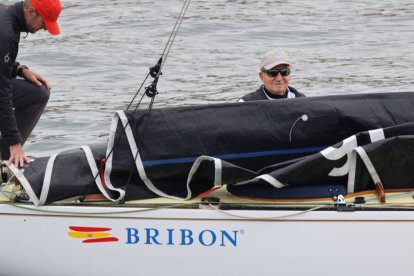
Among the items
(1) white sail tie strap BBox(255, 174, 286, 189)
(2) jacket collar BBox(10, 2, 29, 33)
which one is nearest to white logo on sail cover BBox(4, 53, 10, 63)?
(2) jacket collar BBox(10, 2, 29, 33)

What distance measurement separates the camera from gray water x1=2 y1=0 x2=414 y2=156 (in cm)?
1198

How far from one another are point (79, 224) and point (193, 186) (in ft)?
2.07

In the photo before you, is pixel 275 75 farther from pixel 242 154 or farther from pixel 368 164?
pixel 368 164

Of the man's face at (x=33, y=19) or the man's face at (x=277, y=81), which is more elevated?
the man's face at (x=33, y=19)

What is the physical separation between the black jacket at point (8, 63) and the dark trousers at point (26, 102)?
0.56 meters

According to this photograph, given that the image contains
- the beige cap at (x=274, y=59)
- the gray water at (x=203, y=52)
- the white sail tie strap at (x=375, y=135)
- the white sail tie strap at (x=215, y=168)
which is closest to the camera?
the white sail tie strap at (x=215, y=168)

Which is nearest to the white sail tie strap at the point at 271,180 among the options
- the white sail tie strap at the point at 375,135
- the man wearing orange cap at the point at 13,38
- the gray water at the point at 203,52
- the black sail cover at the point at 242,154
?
the black sail cover at the point at 242,154

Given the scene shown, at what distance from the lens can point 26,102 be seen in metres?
7.01

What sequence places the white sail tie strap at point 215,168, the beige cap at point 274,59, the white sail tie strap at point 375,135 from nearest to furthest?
the white sail tie strap at point 215,168, the white sail tie strap at point 375,135, the beige cap at point 274,59

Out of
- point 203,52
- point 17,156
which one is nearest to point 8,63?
point 17,156

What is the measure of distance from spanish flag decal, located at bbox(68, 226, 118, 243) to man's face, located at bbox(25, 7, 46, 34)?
118 cm

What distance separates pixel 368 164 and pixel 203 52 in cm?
871

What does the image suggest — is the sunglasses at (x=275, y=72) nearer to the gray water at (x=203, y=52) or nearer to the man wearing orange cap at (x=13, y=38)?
the man wearing orange cap at (x=13, y=38)

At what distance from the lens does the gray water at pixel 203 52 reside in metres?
12.0
